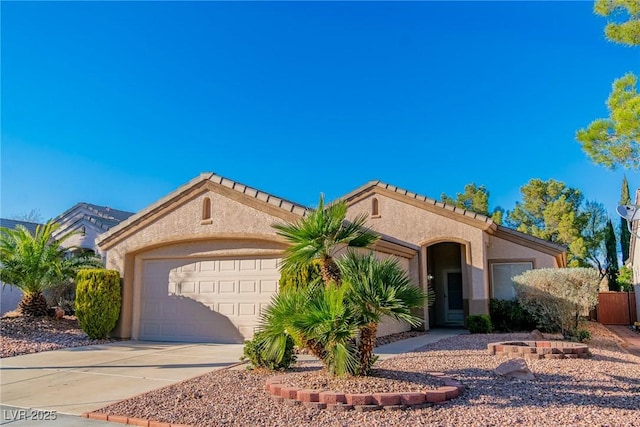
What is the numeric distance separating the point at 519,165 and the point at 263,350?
27.9 meters

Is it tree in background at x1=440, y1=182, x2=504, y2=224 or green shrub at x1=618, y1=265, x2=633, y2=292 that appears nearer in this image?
green shrub at x1=618, y1=265, x2=633, y2=292

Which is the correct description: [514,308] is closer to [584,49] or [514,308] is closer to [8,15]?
[584,49]

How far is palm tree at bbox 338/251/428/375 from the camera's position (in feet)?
21.5

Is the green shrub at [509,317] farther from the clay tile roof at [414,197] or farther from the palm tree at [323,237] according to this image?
the palm tree at [323,237]

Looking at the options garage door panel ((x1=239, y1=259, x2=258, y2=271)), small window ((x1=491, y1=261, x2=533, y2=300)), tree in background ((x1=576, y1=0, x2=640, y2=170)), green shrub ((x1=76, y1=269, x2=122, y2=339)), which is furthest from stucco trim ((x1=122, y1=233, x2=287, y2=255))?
small window ((x1=491, y1=261, x2=533, y2=300))

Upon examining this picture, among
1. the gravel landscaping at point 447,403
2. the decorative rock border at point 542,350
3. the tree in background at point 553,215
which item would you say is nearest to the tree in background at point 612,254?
the tree in background at point 553,215

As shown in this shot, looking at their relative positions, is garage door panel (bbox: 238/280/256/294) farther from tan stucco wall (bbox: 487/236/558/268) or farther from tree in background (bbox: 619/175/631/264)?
tree in background (bbox: 619/175/631/264)

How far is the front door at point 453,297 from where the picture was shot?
20016 millimetres

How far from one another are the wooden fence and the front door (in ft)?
32.7

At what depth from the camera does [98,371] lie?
921 cm

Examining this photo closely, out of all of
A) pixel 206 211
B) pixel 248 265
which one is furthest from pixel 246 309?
pixel 206 211

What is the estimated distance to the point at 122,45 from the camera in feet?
51.6

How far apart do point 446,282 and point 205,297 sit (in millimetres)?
10983

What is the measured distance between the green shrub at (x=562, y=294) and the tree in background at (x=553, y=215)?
1991cm
